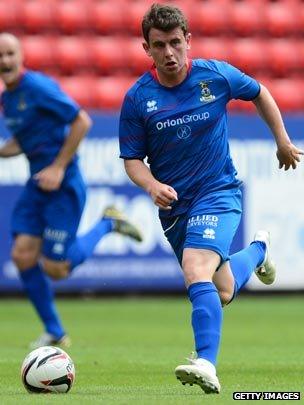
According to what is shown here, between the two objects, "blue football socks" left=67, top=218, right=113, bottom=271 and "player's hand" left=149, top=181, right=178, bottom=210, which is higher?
"player's hand" left=149, top=181, right=178, bottom=210

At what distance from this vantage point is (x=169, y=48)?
6.28 meters

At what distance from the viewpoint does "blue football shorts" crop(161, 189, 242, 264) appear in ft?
20.7

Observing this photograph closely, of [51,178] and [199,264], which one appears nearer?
[199,264]

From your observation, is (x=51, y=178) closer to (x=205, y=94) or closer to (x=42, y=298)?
(x=42, y=298)

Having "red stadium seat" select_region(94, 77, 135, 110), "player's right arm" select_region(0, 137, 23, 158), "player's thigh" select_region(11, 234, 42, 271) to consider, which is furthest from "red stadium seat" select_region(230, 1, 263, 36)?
"player's thigh" select_region(11, 234, 42, 271)

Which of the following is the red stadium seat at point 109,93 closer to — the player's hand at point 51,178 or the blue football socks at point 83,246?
the blue football socks at point 83,246

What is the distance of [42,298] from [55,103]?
1471 mm

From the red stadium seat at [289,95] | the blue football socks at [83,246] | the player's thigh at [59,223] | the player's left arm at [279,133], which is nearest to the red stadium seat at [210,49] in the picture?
the red stadium seat at [289,95]

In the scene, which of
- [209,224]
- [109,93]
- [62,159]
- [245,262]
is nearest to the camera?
[209,224]

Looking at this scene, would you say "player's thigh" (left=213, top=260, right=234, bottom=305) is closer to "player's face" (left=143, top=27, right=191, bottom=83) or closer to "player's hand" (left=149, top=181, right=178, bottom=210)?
"player's hand" (left=149, top=181, right=178, bottom=210)

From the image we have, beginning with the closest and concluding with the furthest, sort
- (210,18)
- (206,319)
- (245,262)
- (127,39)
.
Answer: (206,319) < (245,262) < (127,39) < (210,18)

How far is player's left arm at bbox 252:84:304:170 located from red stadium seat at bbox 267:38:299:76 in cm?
934

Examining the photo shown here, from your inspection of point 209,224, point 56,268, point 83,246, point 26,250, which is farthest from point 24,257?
point 209,224

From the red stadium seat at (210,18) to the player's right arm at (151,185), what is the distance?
970 cm
